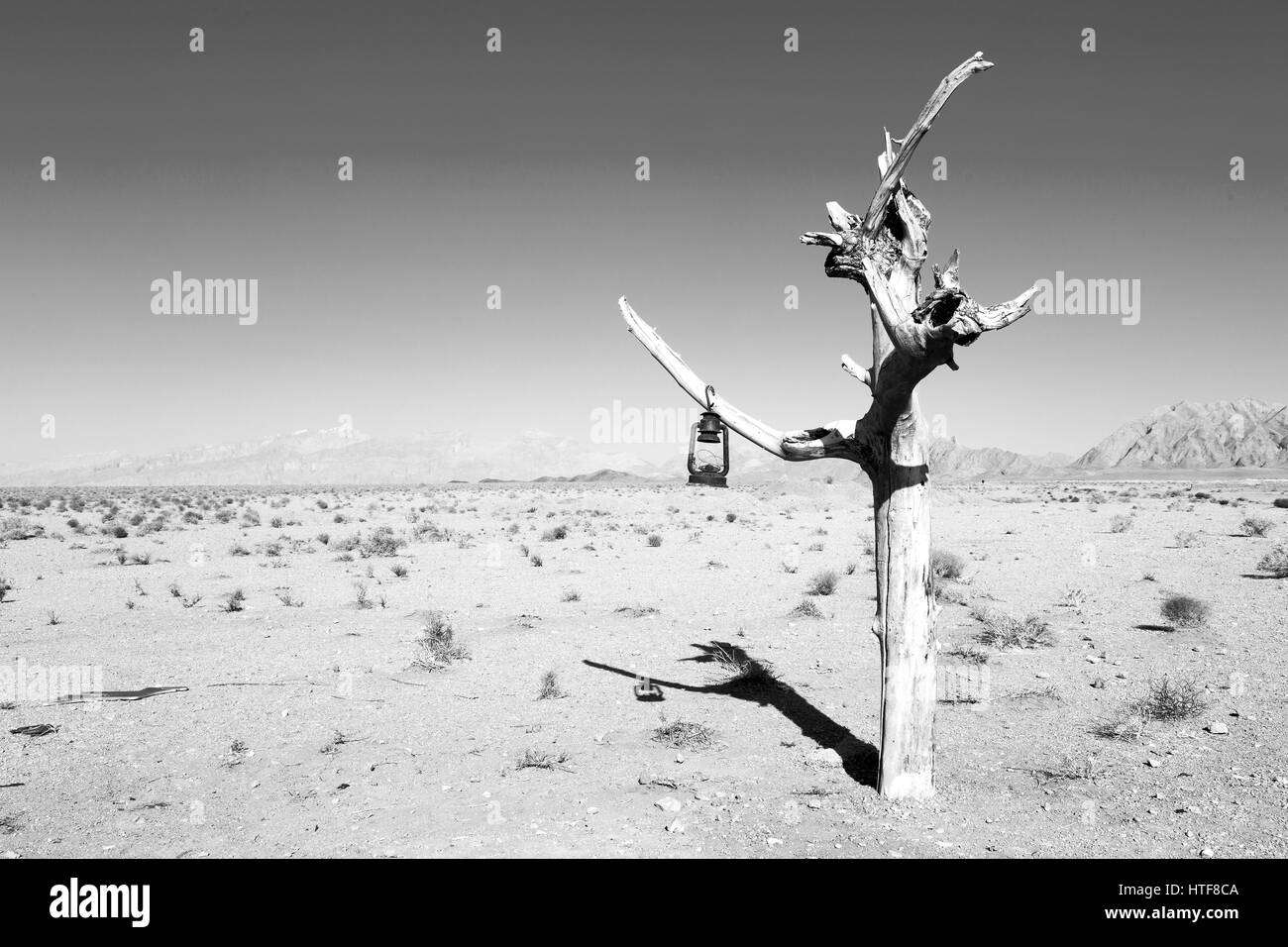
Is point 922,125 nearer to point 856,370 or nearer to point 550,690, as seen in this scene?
point 856,370

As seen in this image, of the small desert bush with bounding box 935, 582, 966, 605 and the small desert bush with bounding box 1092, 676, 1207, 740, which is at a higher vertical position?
the small desert bush with bounding box 1092, 676, 1207, 740

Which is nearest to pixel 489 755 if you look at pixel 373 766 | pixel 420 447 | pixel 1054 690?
pixel 373 766

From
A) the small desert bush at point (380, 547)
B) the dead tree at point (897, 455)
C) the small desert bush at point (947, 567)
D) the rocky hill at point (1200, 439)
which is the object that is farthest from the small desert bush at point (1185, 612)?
the rocky hill at point (1200, 439)

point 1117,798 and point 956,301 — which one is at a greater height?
point 956,301

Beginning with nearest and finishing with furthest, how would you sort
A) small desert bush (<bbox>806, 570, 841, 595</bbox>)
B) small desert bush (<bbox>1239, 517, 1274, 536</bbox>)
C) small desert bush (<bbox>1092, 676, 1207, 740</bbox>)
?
1. small desert bush (<bbox>1092, 676, 1207, 740</bbox>)
2. small desert bush (<bbox>806, 570, 841, 595</bbox>)
3. small desert bush (<bbox>1239, 517, 1274, 536</bbox>)

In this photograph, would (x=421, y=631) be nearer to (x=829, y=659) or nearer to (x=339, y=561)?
(x=829, y=659)

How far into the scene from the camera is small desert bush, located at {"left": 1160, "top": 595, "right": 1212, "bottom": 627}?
1042cm

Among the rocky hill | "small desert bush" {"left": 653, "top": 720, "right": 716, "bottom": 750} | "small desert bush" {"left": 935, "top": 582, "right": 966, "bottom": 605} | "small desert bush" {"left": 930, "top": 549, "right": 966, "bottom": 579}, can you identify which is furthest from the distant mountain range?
"small desert bush" {"left": 653, "top": 720, "right": 716, "bottom": 750}

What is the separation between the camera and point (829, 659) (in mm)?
9875

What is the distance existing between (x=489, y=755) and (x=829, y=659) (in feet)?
16.7

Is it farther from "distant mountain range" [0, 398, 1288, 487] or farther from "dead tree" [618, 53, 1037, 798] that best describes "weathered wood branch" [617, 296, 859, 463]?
"distant mountain range" [0, 398, 1288, 487]

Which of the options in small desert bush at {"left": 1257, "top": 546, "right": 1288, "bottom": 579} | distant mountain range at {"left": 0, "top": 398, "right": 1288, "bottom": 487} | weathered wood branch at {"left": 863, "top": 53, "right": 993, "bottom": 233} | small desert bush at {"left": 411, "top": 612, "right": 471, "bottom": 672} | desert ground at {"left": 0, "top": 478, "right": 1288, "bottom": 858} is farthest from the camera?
distant mountain range at {"left": 0, "top": 398, "right": 1288, "bottom": 487}

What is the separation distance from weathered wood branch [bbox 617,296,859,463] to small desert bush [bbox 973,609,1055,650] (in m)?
5.61
